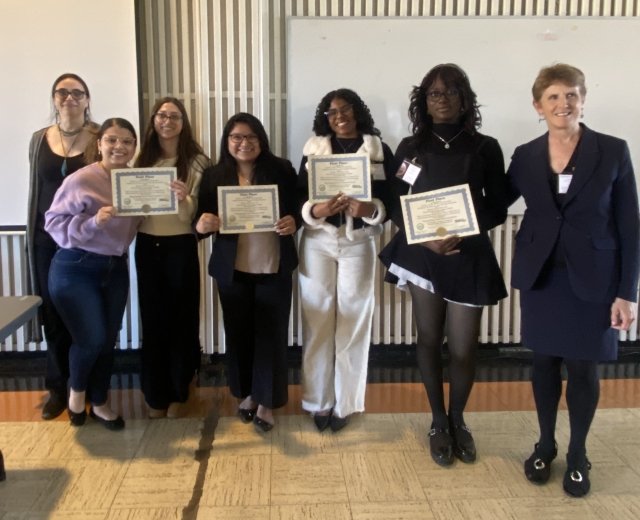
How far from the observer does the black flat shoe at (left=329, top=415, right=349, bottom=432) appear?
9.37 feet

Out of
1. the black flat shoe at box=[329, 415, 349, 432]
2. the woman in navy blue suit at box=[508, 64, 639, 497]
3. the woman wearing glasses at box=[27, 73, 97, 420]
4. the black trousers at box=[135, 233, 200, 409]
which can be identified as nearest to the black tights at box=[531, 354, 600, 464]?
the woman in navy blue suit at box=[508, 64, 639, 497]

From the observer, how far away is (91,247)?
2703 mm

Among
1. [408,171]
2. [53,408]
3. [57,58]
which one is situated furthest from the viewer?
[57,58]

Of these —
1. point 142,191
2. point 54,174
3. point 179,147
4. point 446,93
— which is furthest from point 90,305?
point 446,93

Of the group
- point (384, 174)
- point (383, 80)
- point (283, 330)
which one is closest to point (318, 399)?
point (283, 330)

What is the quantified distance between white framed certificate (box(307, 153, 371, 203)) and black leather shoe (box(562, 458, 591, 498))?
1.38 metres

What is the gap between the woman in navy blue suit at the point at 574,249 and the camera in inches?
83.4

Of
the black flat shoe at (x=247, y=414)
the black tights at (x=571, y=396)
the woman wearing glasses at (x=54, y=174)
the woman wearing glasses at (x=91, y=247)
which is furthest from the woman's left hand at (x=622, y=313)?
the woman wearing glasses at (x=54, y=174)

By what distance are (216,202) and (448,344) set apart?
48.7 inches

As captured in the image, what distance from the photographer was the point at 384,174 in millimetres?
2670

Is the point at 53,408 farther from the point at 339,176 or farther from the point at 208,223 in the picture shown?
the point at 339,176

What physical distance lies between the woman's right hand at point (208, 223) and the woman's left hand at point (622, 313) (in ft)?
5.41

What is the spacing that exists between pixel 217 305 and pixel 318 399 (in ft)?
4.65

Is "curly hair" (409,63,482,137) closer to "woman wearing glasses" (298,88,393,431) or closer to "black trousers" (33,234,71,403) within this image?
"woman wearing glasses" (298,88,393,431)
